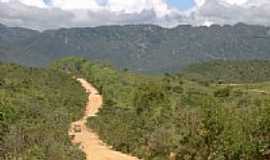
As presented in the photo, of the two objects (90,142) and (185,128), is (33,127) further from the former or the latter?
(90,142)

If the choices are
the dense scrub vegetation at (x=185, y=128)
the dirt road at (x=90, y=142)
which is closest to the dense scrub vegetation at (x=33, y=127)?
the dirt road at (x=90, y=142)

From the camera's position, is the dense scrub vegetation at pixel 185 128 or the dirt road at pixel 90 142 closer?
the dense scrub vegetation at pixel 185 128

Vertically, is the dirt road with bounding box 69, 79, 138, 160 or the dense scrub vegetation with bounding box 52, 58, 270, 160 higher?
the dense scrub vegetation with bounding box 52, 58, 270, 160

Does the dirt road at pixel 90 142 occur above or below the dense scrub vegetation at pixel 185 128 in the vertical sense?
below

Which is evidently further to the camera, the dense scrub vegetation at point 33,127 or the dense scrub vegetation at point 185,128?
the dense scrub vegetation at point 185,128

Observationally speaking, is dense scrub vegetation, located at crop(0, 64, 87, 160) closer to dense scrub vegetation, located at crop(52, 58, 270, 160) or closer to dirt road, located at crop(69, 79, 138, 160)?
dirt road, located at crop(69, 79, 138, 160)

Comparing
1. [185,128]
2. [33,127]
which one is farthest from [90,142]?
[33,127]

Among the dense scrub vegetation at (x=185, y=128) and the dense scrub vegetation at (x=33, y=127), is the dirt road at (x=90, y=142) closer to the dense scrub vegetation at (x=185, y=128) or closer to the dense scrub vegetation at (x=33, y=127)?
the dense scrub vegetation at (x=185, y=128)

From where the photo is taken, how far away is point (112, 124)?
76.6m

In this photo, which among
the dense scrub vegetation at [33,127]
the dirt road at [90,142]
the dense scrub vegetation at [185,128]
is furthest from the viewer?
the dirt road at [90,142]

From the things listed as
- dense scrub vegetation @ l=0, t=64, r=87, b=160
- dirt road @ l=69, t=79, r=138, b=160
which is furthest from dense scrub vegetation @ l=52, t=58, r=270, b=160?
dense scrub vegetation @ l=0, t=64, r=87, b=160

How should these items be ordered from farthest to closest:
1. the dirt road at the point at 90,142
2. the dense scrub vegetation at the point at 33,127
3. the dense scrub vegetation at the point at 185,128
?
the dirt road at the point at 90,142, the dense scrub vegetation at the point at 185,128, the dense scrub vegetation at the point at 33,127

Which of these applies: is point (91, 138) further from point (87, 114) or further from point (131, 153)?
point (87, 114)

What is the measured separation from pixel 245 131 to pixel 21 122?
18378 mm
